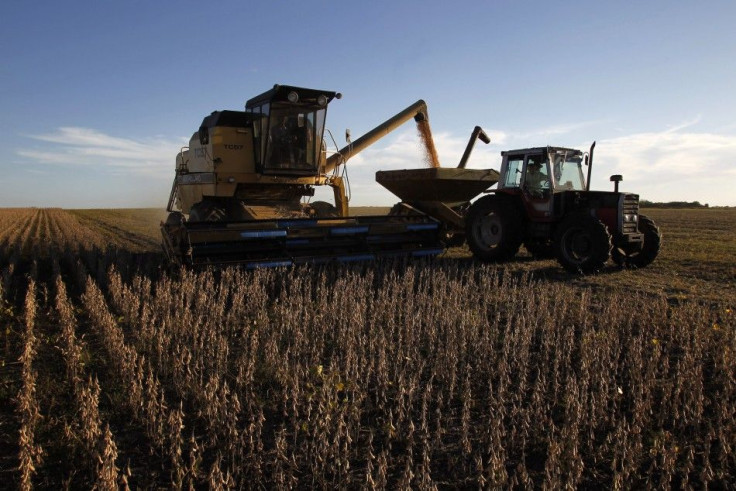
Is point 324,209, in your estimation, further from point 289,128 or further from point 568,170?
point 568,170

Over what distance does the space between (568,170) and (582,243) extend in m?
1.54

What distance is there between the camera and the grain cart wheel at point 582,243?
8391 mm

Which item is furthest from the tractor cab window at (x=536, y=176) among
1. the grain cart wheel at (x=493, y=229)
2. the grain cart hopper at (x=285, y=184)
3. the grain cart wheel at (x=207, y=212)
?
the grain cart wheel at (x=207, y=212)

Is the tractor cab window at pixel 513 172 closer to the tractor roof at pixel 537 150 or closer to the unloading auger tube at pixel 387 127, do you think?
the tractor roof at pixel 537 150

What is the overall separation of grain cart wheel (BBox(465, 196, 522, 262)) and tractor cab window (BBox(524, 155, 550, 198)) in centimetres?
46

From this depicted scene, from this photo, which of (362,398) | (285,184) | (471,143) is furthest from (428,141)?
(362,398)

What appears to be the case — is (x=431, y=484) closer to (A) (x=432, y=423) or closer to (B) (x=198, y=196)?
(A) (x=432, y=423)

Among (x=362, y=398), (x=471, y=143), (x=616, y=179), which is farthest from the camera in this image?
(x=471, y=143)

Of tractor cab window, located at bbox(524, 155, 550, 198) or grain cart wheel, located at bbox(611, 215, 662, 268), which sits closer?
grain cart wheel, located at bbox(611, 215, 662, 268)

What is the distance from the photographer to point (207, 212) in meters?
9.91

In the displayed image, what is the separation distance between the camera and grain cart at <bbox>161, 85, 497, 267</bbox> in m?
8.27

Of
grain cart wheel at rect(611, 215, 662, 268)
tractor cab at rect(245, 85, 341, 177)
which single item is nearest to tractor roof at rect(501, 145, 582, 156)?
grain cart wheel at rect(611, 215, 662, 268)

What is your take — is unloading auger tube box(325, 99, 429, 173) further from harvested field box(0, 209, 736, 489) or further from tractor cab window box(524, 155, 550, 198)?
harvested field box(0, 209, 736, 489)

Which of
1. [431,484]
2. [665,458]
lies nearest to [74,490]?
[431,484]
